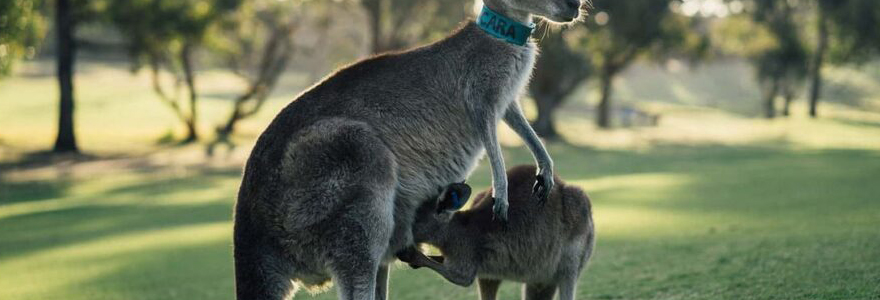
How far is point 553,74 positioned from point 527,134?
32.2m

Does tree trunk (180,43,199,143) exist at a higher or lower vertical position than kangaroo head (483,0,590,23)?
lower

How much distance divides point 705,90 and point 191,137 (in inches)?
2313

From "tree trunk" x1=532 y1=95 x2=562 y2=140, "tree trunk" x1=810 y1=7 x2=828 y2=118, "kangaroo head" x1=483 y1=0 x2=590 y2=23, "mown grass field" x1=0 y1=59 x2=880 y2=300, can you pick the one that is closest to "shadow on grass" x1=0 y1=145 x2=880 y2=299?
"mown grass field" x1=0 y1=59 x2=880 y2=300

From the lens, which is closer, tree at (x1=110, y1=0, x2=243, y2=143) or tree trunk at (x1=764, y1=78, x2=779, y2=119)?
tree at (x1=110, y1=0, x2=243, y2=143)

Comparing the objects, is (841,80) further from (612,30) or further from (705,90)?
(612,30)

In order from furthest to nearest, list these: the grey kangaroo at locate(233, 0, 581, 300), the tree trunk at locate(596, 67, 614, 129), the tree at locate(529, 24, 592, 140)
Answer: the tree trunk at locate(596, 67, 614, 129), the tree at locate(529, 24, 592, 140), the grey kangaroo at locate(233, 0, 581, 300)

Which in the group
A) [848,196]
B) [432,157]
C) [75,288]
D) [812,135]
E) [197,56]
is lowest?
[197,56]

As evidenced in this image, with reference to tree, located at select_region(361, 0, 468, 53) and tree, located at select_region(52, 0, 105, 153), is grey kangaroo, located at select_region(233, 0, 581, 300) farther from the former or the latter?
tree, located at select_region(361, 0, 468, 53)

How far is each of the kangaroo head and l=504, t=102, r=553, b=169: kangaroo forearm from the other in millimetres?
482

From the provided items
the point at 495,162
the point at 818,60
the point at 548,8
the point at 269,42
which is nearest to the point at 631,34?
the point at 269,42

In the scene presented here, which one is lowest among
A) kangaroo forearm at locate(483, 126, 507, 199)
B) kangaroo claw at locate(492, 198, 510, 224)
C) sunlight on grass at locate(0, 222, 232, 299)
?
sunlight on grass at locate(0, 222, 232, 299)

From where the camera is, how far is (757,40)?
54688mm

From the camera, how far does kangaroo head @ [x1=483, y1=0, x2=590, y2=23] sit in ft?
15.5

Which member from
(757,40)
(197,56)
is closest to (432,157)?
(757,40)
